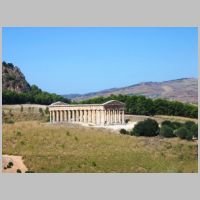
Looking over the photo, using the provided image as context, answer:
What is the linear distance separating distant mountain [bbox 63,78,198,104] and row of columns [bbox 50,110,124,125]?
69.8 metres

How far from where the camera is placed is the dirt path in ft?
96.6

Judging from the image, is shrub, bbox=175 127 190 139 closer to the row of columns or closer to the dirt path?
Answer: the row of columns

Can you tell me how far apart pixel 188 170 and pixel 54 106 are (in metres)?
23.8

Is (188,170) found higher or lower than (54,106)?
lower

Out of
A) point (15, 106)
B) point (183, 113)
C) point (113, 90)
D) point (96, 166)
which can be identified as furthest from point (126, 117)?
point (113, 90)

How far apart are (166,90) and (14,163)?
119m

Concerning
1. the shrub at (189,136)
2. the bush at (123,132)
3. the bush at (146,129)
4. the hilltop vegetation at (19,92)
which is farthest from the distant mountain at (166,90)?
the shrub at (189,136)

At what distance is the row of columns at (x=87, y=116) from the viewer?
168 feet

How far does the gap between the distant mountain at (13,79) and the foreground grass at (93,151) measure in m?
29.2

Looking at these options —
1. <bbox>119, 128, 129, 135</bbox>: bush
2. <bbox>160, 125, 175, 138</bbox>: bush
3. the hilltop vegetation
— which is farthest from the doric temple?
<bbox>160, 125, 175, 138</bbox>: bush

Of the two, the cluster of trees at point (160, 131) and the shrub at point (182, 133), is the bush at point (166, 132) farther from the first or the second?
the shrub at point (182, 133)

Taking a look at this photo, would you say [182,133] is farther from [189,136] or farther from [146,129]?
[146,129]

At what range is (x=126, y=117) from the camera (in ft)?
183

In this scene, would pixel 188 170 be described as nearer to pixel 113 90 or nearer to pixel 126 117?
pixel 126 117
